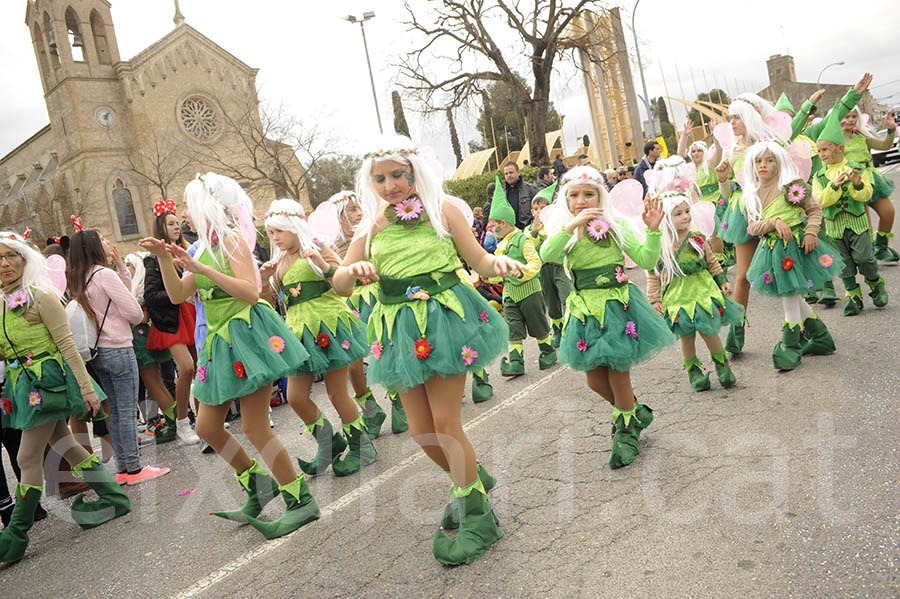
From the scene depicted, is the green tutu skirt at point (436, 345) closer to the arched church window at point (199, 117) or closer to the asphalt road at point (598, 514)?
the asphalt road at point (598, 514)

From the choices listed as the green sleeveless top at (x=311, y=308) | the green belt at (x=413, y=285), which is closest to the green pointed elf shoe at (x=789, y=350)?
the green belt at (x=413, y=285)

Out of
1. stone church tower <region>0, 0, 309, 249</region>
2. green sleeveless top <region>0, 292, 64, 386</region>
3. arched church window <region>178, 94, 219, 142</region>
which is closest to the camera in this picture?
green sleeveless top <region>0, 292, 64, 386</region>

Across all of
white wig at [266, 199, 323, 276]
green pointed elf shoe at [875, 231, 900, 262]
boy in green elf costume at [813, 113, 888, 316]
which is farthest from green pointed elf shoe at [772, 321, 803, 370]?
white wig at [266, 199, 323, 276]

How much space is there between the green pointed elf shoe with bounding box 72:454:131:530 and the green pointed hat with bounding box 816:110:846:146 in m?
7.54

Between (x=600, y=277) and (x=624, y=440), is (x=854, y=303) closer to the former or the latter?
(x=600, y=277)

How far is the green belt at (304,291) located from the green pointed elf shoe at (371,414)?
108 cm

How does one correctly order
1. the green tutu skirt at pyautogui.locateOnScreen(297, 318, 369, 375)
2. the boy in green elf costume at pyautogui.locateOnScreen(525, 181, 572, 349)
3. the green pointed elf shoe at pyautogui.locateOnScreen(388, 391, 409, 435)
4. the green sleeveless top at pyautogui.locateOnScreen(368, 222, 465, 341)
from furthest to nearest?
the boy in green elf costume at pyautogui.locateOnScreen(525, 181, 572, 349), the green pointed elf shoe at pyautogui.locateOnScreen(388, 391, 409, 435), the green tutu skirt at pyautogui.locateOnScreen(297, 318, 369, 375), the green sleeveless top at pyautogui.locateOnScreen(368, 222, 465, 341)

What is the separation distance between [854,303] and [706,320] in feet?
Answer: 8.21

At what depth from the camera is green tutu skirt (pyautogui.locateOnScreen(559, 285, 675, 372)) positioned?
4332mm

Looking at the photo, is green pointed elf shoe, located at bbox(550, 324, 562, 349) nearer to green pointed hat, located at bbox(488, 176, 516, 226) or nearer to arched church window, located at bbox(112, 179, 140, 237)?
green pointed hat, located at bbox(488, 176, 516, 226)

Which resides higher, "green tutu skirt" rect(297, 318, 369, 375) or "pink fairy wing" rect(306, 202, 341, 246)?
"pink fairy wing" rect(306, 202, 341, 246)

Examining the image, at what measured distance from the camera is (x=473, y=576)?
3316mm

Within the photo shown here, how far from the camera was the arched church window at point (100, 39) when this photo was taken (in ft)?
139

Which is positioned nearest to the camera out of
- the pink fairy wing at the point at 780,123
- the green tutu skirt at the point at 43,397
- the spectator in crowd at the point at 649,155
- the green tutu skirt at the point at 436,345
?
the green tutu skirt at the point at 436,345
